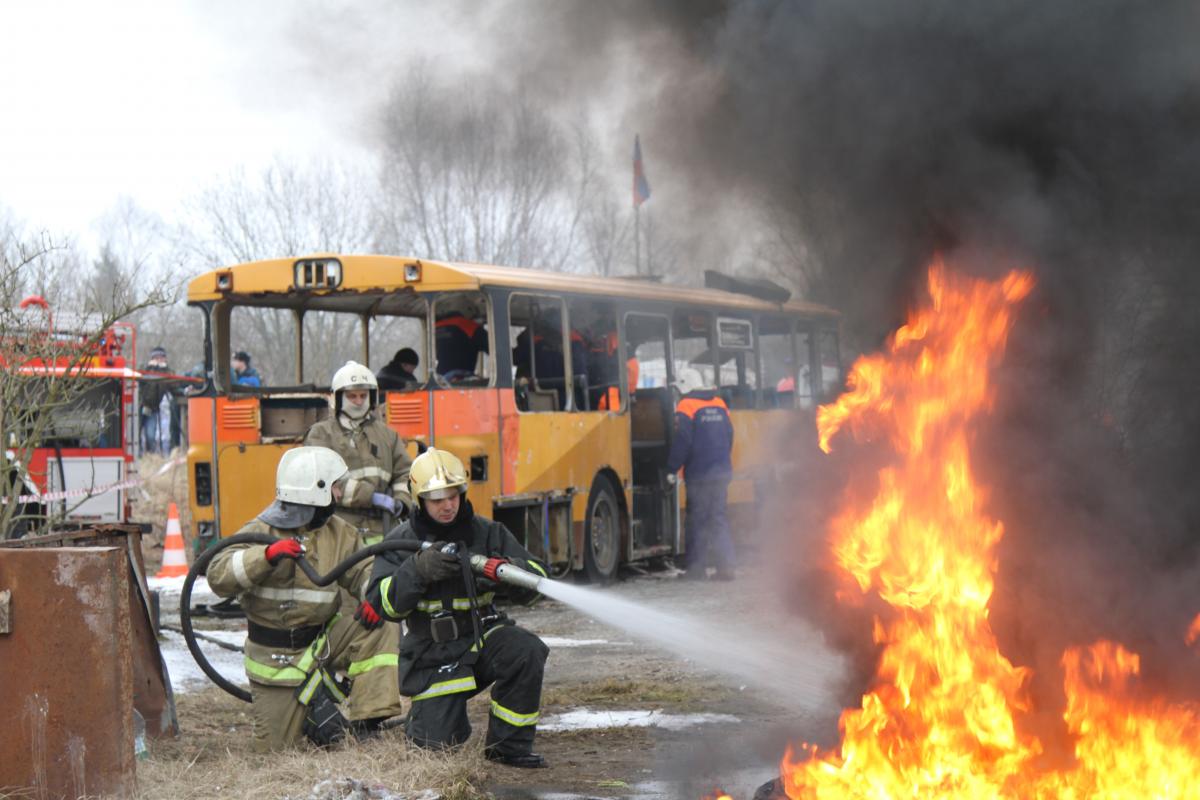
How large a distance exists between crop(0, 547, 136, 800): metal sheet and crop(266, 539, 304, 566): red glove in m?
0.94

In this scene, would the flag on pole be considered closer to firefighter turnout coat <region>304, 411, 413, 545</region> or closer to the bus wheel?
firefighter turnout coat <region>304, 411, 413, 545</region>

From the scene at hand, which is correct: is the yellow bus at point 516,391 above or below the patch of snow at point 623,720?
above

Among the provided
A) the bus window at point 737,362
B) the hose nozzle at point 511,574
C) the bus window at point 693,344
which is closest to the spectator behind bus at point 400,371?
the bus window at point 693,344

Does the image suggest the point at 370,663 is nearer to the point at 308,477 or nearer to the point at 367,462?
the point at 308,477

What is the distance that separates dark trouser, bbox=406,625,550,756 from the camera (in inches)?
230

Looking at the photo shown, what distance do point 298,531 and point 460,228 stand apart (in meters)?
9.18

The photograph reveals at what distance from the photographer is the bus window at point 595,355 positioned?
11594 mm

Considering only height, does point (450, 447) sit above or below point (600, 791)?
above

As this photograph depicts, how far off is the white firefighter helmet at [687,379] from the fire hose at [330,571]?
7.08m

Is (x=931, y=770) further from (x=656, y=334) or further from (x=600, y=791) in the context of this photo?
(x=656, y=334)

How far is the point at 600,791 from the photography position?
215 inches

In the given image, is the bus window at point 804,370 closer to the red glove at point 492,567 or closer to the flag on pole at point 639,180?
A: the flag on pole at point 639,180

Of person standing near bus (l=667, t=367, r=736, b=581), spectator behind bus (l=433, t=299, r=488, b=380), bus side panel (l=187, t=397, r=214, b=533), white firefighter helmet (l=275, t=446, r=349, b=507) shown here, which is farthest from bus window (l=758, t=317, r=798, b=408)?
white firefighter helmet (l=275, t=446, r=349, b=507)

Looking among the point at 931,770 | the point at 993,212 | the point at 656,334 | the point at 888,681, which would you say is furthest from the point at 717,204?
the point at 656,334
